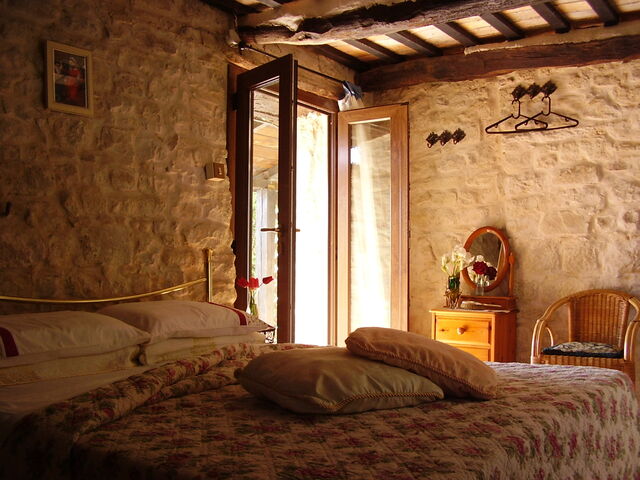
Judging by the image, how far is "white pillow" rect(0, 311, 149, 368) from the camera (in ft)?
7.79

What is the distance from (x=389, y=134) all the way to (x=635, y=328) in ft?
7.44

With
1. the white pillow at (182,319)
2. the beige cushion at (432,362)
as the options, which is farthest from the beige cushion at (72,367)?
the beige cushion at (432,362)

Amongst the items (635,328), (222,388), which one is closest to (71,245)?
(222,388)

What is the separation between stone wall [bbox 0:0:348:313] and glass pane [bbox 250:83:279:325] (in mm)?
198

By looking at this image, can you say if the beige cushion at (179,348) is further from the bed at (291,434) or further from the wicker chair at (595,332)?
the wicker chair at (595,332)

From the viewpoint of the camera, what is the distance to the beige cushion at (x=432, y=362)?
6.47 ft

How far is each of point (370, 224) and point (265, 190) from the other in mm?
1241

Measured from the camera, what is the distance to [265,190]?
4.24 metres

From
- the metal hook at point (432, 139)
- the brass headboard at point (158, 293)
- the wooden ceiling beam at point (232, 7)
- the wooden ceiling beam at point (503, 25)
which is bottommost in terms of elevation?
the brass headboard at point (158, 293)

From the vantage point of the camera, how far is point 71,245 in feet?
10.8

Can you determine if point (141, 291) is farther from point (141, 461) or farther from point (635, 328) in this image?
point (635, 328)

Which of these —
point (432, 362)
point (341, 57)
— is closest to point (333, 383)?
point (432, 362)

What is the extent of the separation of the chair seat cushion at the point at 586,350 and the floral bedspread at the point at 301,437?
5.57ft

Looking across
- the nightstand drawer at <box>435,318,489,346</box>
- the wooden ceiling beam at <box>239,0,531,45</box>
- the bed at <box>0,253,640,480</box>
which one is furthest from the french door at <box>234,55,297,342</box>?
the bed at <box>0,253,640,480</box>
